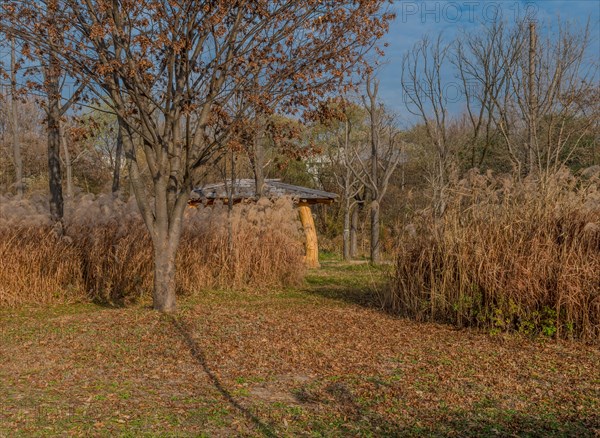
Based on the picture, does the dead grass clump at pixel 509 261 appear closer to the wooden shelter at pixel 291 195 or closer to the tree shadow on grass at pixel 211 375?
the tree shadow on grass at pixel 211 375

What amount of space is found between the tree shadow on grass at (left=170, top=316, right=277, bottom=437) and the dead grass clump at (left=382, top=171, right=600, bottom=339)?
3.13m

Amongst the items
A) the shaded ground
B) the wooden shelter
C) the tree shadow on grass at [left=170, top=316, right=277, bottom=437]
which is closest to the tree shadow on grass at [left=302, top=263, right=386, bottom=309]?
the wooden shelter

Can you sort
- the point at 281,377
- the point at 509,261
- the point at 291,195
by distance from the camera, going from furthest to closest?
the point at 291,195 → the point at 509,261 → the point at 281,377

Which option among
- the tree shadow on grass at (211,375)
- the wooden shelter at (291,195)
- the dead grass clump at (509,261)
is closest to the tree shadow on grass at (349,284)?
the wooden shelter at (291,195)

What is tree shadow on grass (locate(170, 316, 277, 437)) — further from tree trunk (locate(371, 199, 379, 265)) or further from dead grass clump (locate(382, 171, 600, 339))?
tree trunk (locate(371, 199, 379, 265))

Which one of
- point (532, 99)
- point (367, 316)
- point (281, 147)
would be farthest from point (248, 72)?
point (532, 99)

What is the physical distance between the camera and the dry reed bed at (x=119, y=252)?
10258 mm

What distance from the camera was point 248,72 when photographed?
8195 millimetres

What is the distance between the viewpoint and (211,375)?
5.84 m

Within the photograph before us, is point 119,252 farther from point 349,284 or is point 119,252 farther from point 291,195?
point 291,195

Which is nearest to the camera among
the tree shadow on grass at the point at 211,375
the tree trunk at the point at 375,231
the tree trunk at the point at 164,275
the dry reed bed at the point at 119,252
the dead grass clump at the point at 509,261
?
the tree shadow on grass at the point at 211,375

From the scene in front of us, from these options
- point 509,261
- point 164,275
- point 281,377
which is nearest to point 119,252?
point 164,275

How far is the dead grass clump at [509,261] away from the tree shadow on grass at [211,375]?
10.3ft

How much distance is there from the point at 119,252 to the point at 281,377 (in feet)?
19.7
